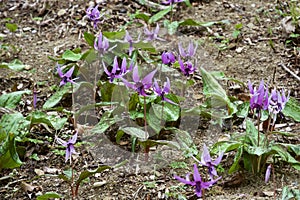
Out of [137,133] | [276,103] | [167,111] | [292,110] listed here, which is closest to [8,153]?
[137,133]

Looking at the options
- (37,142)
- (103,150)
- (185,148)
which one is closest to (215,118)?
(185,148)

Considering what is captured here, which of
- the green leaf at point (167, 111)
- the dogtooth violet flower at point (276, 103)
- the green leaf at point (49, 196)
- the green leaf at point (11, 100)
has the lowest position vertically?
the green leaf at point (49, 196)

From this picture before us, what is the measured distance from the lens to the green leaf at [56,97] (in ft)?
10.7

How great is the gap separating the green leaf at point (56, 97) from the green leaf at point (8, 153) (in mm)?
582

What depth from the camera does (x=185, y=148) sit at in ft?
9.36

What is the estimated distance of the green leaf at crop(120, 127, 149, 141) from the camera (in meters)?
2.78

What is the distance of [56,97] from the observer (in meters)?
3.34

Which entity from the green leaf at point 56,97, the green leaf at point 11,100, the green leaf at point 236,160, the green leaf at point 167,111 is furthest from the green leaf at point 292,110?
the green leaf at point 11,100

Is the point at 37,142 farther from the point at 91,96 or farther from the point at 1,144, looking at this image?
the point at 91,96

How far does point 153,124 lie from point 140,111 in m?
0.13

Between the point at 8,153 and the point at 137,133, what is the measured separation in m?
0.66

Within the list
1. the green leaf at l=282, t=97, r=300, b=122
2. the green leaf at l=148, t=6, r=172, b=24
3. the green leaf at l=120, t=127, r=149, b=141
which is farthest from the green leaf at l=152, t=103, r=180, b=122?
the green leaf at l=148, t=6, r=172, b=24

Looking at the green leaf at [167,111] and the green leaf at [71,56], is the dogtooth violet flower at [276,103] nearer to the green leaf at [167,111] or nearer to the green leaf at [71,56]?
the green leaf at [167,111]

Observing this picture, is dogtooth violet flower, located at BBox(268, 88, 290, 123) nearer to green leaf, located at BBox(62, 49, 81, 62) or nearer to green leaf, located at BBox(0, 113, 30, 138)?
green leaf, located at BBox(0, 113, 30, 138)
